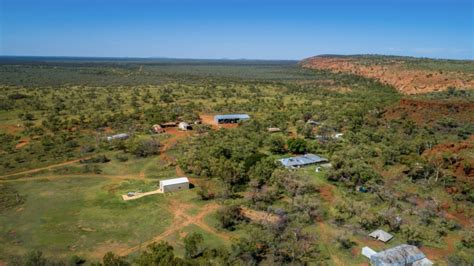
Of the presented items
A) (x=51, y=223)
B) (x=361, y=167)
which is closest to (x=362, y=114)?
(x=361, y=167)

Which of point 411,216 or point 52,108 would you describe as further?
point 52,108

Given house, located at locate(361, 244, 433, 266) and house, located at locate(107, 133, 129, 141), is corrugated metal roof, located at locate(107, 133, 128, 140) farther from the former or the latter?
house, located at locate(361, 244, 433, 266)

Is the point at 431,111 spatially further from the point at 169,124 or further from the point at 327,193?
the point at 169,124

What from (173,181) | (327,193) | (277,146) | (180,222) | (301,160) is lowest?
(180,222)

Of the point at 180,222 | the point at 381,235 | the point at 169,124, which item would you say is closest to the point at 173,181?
the point at 180,222

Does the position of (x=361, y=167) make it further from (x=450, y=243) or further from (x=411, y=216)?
(x=450, y=243)

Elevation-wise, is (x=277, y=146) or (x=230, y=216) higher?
(x=277, y=146)
